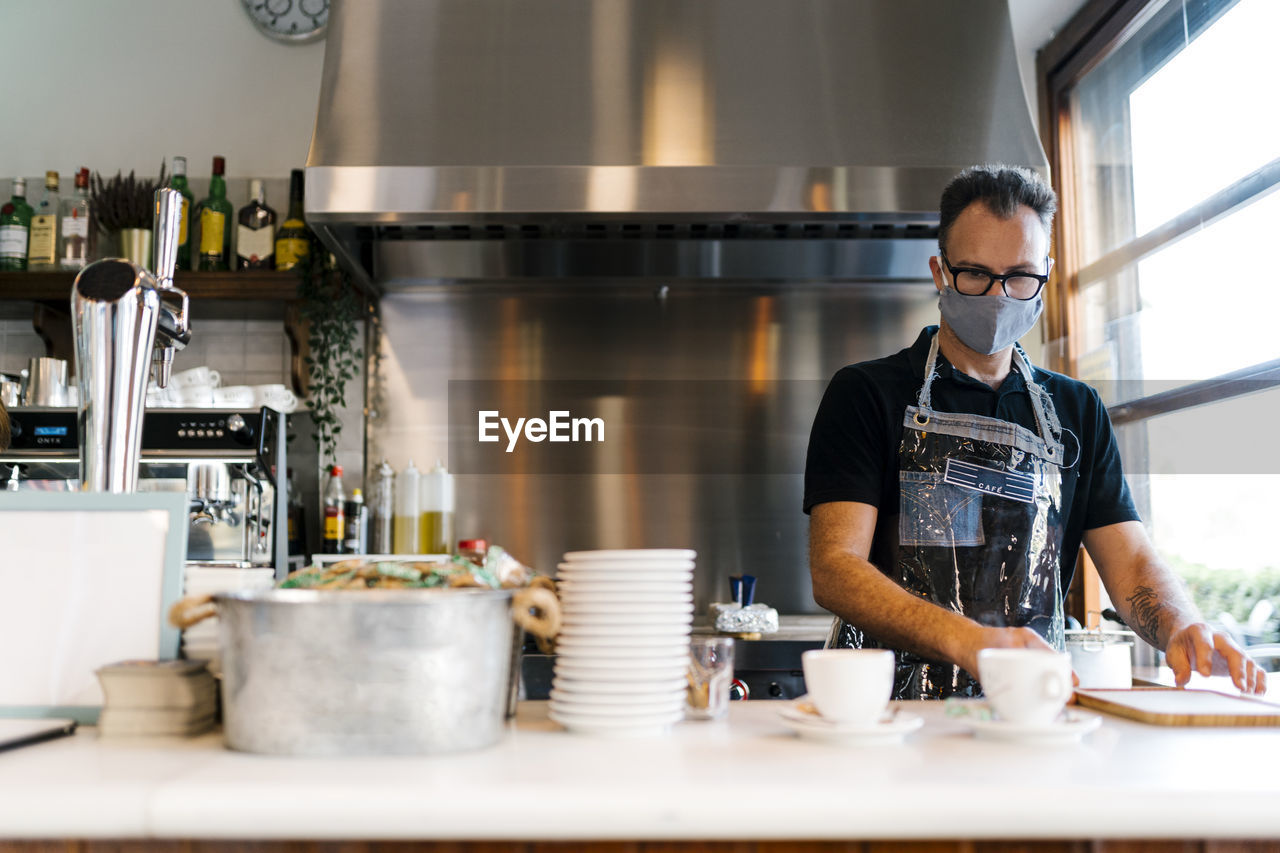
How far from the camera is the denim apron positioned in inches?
70.0

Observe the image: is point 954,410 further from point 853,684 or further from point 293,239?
point 293,239

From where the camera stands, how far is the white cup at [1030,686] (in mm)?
957

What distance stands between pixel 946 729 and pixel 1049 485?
0.89 m

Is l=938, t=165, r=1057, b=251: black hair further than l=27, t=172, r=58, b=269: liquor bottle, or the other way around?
l=27, t=172, r=58, b=269: liquor bottle

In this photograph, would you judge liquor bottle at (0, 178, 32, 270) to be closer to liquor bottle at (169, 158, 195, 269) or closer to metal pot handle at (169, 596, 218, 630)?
liquor bottle at (169, 158, 195, 269)

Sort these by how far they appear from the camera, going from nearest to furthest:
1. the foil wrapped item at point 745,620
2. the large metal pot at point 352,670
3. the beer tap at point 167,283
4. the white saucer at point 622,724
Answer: the large metal pot at point 352,670 < the white saucer at point 622,724 < the beer tap at point 167,283 < the foil wrapped item at point 745,620

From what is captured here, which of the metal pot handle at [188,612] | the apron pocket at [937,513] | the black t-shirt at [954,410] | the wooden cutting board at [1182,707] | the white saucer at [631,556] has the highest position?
the black t-shirt at [954,410]

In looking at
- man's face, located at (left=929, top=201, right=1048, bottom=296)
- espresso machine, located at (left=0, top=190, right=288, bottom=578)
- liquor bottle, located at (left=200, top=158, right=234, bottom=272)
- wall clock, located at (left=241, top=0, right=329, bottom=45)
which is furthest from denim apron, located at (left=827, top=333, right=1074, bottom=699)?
wall clock, located at (left=241, top=0, right=329, bottom=45)

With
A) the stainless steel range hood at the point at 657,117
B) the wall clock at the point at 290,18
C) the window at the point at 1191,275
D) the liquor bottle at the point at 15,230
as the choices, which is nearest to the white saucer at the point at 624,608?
the stainless steel range hood at the point at 657,117

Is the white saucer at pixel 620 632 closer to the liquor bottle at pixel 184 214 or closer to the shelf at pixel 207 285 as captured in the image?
the shelf at pixel 207 285

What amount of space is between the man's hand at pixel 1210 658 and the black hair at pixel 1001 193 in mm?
722

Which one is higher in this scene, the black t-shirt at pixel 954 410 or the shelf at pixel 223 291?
the shelf at pixel 223 291

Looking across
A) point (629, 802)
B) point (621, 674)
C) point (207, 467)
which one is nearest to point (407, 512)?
point (207, 467)

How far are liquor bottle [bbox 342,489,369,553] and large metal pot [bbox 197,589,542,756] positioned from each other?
2231 millimetres
